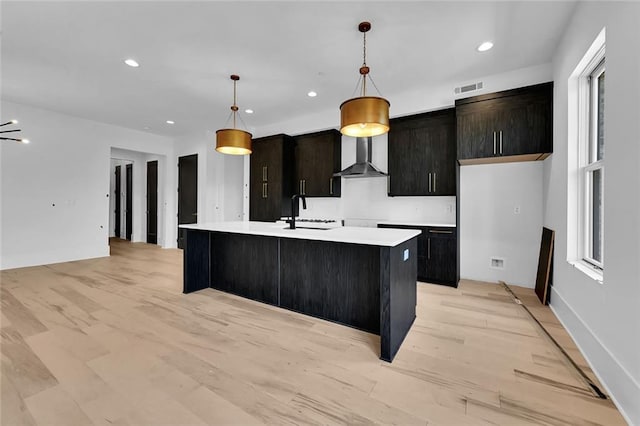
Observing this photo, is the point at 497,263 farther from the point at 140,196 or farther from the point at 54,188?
the point at 140,196

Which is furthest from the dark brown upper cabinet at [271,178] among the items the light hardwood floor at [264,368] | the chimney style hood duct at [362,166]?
the light hardwood floor at [264,368]

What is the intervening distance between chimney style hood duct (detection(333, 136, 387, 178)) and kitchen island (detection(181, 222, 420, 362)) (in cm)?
176

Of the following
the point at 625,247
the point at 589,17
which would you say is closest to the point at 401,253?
the point at 625,247

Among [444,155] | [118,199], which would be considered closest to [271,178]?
[444,155]

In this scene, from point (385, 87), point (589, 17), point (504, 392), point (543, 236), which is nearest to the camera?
point (504, 392)

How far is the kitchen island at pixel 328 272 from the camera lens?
2096 mm

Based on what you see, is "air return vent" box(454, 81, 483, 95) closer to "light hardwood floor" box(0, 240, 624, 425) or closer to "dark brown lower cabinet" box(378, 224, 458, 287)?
"dark brown lower cabinet" box(378, 224, 458, 287)

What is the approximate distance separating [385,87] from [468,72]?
3.58 ft

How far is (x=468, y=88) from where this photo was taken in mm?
3691

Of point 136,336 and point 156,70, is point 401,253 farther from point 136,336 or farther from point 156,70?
point 156,70

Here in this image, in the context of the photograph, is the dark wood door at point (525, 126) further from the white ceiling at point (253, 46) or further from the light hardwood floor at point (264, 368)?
the light hardwood floor at point (264, 368)

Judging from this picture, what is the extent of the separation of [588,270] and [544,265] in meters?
1.10

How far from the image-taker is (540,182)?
141 inches

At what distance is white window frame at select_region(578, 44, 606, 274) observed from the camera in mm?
2355
